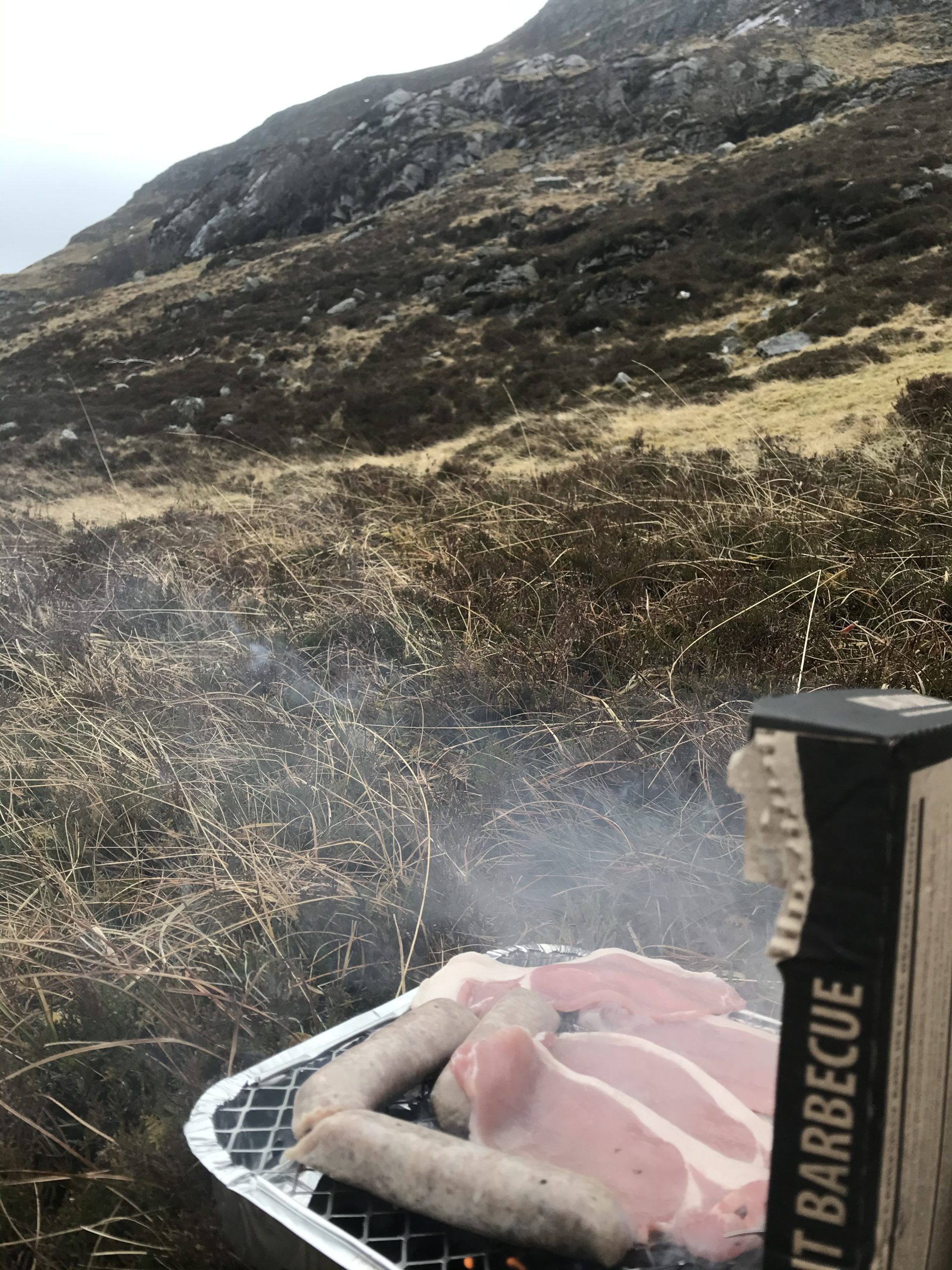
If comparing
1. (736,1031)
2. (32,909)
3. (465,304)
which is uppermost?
(465,304)

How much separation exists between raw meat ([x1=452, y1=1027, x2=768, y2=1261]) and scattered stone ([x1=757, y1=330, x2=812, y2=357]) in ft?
50.1

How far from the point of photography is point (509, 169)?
41.8 m

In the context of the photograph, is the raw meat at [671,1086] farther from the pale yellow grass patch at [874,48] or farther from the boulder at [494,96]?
the boulder at [494,96]

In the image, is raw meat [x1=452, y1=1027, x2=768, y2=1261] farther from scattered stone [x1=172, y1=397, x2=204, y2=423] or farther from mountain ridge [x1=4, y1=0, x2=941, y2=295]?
mountain ridge [x1=4, y1=0, x2=941, y2=295]

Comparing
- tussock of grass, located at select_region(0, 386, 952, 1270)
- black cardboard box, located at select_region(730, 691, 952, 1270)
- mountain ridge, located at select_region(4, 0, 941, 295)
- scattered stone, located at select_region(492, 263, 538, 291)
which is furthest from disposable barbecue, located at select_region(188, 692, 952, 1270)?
mountain ridge, located at select_region(4, 0, 941, 295)

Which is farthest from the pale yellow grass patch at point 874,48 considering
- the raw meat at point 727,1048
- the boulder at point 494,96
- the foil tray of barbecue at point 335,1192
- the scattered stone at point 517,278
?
the foil tray of barbecue at point 335,1192

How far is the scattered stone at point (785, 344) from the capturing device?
15.4 meters

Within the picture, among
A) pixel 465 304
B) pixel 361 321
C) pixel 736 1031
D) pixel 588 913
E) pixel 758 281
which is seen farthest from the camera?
pixel 361 321

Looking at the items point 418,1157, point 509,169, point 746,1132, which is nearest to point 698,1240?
point 746,1132

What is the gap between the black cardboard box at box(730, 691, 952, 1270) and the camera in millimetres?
971

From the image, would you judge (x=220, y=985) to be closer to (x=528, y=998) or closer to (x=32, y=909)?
(x=32, y=909)

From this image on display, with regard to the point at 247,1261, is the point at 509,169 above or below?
above

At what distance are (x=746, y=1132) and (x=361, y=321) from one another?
88.0ft

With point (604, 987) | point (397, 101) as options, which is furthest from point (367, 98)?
point (604, 987)
